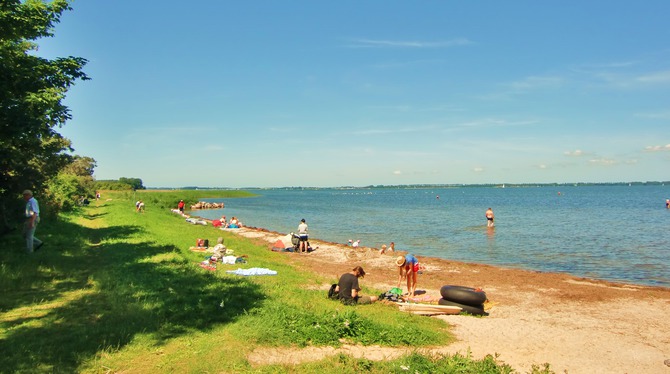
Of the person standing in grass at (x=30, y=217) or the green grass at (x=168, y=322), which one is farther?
the person standing in grass at (x=30, y=217)

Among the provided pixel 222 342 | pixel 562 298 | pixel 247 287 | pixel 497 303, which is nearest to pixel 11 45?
pixel 247 287

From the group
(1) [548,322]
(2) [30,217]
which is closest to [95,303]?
(2) [30,217]

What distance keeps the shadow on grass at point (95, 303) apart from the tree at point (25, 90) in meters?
3.52

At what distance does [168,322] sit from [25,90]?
9444mm

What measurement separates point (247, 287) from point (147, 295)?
2.46m

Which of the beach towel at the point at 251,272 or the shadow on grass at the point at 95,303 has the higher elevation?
the shadow on grass at the point at 95,303

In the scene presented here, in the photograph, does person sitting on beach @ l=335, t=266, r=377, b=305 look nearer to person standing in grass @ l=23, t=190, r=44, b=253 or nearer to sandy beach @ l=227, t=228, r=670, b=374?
sandy beach @ l=227, t=228, r=670, b=374

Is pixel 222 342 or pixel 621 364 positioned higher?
pixel 222 342

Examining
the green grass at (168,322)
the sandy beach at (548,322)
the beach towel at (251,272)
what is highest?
the green grass at (168,322)

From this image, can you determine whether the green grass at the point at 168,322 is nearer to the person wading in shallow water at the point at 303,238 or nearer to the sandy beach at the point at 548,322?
the sandy beach at the point at 548,322

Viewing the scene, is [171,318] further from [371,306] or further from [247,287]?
[371,306]

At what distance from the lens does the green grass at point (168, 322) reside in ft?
21.0

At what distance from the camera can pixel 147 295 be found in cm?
953

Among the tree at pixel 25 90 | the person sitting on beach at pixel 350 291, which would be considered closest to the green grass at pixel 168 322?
the person sitting on beach at pixel 350 291
